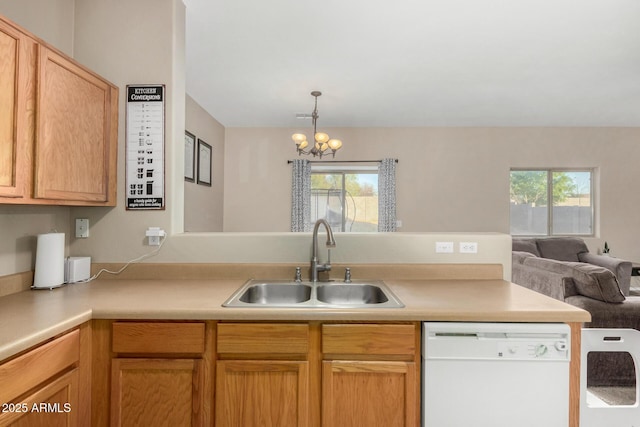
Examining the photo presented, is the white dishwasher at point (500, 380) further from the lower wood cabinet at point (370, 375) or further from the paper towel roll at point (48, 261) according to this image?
the paper towel roll at point (48, 261)

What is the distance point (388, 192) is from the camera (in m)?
5.15

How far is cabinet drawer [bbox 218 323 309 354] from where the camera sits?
1333mm

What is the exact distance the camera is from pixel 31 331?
1.07 meters

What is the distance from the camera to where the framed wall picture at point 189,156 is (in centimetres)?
376

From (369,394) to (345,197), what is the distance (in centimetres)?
418

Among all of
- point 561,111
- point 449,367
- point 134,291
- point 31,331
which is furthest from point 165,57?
point 561,111

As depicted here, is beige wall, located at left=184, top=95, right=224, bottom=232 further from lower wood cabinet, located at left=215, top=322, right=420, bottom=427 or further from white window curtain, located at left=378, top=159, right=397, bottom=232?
lower wood cabinet, located at left=215, top=322, right=420, bottom=427

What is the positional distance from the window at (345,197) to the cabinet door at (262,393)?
4040mm

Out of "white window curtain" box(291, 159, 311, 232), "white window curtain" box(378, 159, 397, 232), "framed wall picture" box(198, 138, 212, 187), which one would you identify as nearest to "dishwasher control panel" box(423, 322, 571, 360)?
"framed wall picture" box(198, 138, 212, 187)

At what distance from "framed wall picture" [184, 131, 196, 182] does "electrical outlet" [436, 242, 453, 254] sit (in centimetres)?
288

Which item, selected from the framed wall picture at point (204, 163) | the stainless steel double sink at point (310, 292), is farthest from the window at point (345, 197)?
the stainless steel double sink at point (310, 292)

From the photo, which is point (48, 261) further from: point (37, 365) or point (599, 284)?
point (599, 284)

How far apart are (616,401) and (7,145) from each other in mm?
3623

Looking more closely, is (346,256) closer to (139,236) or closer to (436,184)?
(139,236)
